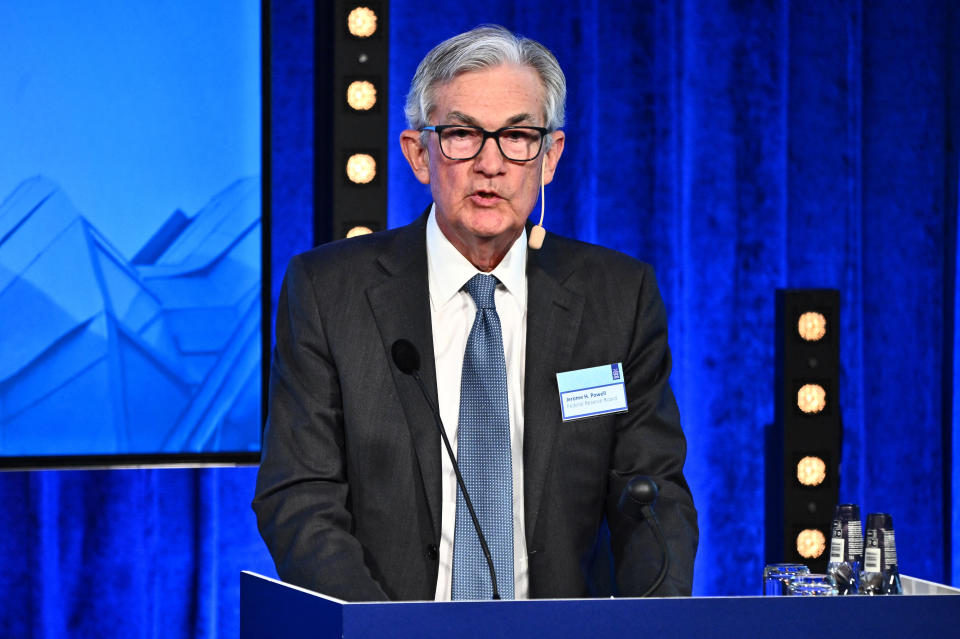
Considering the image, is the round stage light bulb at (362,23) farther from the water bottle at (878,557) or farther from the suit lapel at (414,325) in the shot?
the water bottle at (878,557)

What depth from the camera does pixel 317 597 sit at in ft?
3.77

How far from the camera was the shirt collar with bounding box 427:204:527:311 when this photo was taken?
1.94m

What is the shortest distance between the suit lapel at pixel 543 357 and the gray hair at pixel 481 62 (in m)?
0.26

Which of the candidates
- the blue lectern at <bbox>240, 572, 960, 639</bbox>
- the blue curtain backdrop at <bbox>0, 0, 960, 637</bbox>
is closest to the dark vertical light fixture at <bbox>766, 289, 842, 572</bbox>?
the blue curtain backdrop at <bbox>0, 0, 960, 637</bbox>

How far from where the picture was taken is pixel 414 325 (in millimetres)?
1910

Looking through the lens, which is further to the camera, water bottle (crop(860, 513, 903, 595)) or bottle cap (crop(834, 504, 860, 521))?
bottle cap (crop(834, 504, 860, 521))

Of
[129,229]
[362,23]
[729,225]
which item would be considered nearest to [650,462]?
[362,23]

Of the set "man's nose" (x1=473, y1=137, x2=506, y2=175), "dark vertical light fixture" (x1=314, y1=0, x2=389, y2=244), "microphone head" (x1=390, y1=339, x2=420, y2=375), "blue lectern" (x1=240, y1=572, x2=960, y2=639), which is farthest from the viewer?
"dark vertical light fixture" (x1=314, y1=0, x2=389, y2=244)

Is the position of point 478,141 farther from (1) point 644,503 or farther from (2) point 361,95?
(2) point 361,95

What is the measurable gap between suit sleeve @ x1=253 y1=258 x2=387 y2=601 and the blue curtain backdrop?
194 centimetres

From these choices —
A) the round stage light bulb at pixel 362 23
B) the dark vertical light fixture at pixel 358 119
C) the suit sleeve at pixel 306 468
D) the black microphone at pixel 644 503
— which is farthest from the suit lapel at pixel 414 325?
the round stage light bulb at pixel 362 23

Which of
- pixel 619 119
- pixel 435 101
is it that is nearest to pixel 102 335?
pixel 619 119

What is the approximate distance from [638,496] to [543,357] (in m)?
0.49

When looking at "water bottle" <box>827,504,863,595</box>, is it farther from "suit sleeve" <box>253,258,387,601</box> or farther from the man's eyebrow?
the man's eyebrow
